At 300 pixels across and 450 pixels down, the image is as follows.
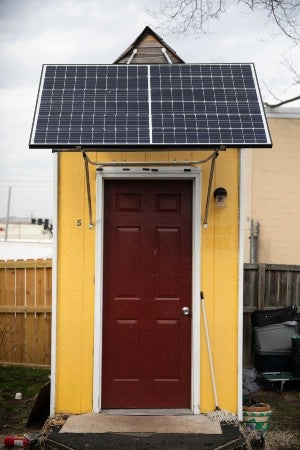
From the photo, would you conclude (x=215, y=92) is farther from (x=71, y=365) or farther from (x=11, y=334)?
(x=11, y=334)

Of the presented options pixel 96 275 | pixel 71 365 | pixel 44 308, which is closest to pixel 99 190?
pixel 96 275

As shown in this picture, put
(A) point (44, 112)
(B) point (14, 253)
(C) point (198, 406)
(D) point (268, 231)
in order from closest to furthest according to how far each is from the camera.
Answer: (A) point (44, 112) < (C) point (198, 406) < (D) point (268, 231) < (B) point (14, 253)

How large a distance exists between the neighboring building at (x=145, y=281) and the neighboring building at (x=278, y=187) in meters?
7.31

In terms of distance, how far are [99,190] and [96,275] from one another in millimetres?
899

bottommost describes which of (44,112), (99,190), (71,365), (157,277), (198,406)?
(198,406)

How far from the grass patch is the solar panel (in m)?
3.58

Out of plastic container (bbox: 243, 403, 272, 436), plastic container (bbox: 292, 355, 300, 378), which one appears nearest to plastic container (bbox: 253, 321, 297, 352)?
plastic container (bbox: 292, 355, 300, 378)

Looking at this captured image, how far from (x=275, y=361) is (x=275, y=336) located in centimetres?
36

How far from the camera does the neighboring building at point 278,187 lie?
43.7ft

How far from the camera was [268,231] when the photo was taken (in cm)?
1358

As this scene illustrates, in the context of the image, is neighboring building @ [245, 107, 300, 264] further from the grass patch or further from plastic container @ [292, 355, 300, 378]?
the grass patch

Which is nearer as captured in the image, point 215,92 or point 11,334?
point 215,92

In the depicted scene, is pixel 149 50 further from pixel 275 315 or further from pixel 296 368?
pixel 296 368

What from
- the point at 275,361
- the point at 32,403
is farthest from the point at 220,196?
the point at 32,403
